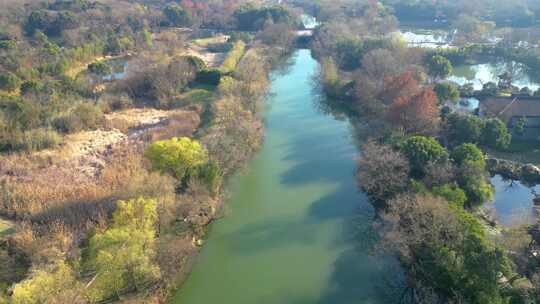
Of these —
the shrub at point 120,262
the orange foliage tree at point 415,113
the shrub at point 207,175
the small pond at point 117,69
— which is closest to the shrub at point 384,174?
the orange foliage tree at point 415,113

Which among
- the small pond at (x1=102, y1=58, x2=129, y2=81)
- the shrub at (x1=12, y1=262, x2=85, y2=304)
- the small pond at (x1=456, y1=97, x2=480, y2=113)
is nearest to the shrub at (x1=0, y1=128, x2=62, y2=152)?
the shrub at (x1=12, y1=262, x2=85, y2=304)

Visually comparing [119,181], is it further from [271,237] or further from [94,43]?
[94,43]

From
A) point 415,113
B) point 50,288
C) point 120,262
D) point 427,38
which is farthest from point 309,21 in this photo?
point 50,288

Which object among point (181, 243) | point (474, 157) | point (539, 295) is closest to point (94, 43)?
point (181, 243)

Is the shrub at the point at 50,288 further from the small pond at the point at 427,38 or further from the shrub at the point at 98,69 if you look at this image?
the small pond at the point at 427,38

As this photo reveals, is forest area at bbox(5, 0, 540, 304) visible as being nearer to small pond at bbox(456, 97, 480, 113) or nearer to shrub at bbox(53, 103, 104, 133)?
shrub at bbox(53, 103, 104, 133)

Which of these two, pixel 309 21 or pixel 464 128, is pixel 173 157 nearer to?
pixel 464 128
